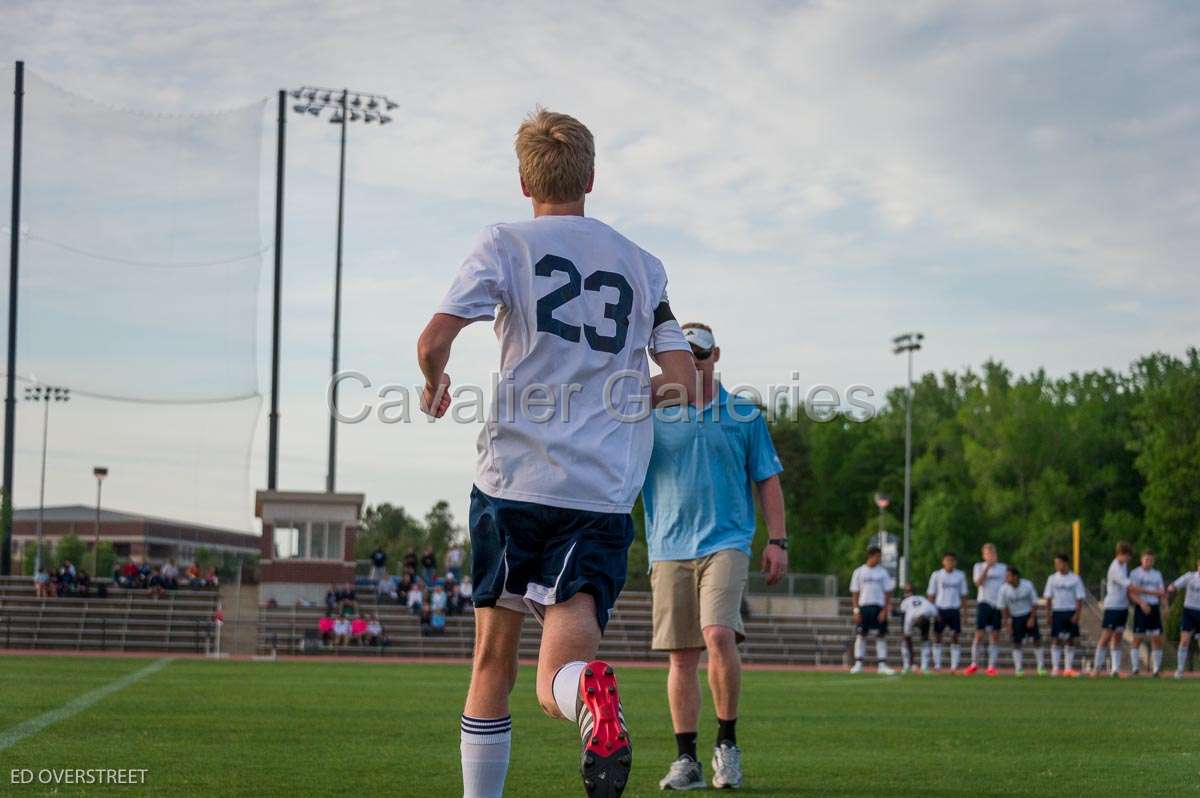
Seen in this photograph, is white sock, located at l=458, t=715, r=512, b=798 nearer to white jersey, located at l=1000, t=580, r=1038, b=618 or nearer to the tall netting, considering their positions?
white jersey, located at l=1000, t=580, r=1038, b=618

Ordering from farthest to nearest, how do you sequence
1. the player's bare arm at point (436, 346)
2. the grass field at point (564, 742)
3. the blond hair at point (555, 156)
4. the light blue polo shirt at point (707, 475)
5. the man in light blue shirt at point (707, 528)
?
the light blue polo shirt at point (707, 475) < the man in light blue shirt at point (707, 528) < the grass field at point (564, 742) < the blond hair at point (555, 156) < the player's bare arm at point (436, 346)

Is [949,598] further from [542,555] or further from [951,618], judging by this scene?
[542,555]

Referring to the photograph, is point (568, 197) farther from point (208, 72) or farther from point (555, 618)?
point (208, 72)

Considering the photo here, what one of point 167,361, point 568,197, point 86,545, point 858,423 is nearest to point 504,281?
point 568,197

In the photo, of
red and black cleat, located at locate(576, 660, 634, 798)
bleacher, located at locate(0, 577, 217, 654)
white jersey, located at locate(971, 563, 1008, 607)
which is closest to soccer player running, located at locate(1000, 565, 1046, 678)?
white jersey, located at locate(971, 563, 1008, 607)

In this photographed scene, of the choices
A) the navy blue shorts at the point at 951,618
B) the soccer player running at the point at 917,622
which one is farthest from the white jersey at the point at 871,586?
the soccer player running at the point at 917,622

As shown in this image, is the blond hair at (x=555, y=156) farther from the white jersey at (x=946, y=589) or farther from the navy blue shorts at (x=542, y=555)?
the white jersey at (x=946, y=589)

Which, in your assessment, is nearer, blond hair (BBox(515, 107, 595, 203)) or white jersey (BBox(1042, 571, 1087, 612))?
blond hair (BBox(515, 107, 595, 203))

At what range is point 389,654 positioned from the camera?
3581cm

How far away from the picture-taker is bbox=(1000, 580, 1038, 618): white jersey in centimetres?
2581

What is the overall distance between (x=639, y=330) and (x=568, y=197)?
45 cm

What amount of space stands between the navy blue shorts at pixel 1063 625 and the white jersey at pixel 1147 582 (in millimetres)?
1164

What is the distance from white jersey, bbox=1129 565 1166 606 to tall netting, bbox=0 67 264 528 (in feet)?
78.4

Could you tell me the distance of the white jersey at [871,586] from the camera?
25594mm
